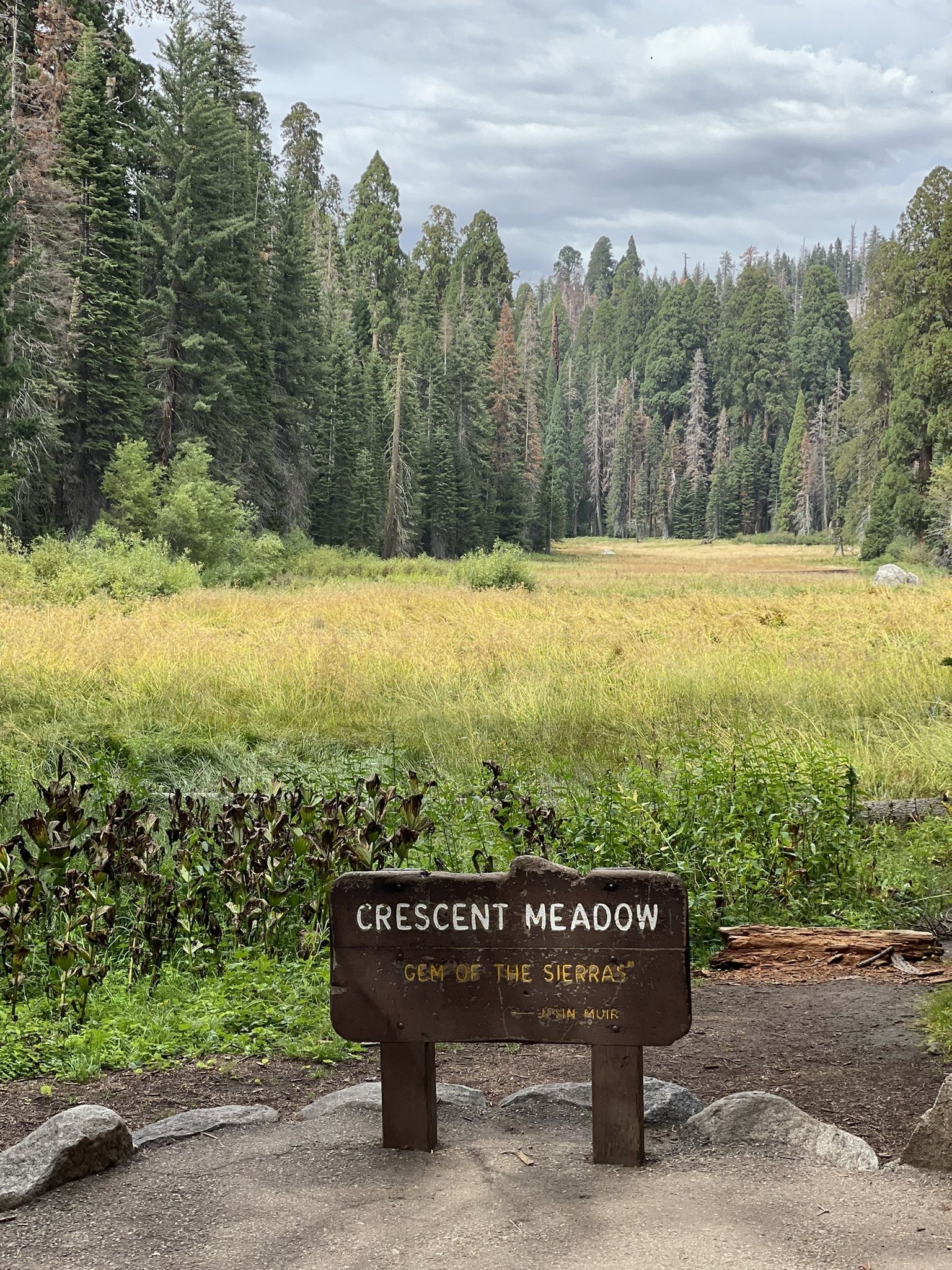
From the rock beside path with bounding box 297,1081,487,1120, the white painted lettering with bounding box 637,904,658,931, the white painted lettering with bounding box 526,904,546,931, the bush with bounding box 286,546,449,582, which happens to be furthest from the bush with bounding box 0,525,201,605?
the white painted lettering with bounding box 637,904,658,931

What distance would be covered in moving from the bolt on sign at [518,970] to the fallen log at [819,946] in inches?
116

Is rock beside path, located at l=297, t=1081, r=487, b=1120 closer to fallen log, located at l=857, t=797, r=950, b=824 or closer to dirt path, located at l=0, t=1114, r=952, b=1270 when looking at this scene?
dirt path, located at l=0, t=1114, r=952, b=1270

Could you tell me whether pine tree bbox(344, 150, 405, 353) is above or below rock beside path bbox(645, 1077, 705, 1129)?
above

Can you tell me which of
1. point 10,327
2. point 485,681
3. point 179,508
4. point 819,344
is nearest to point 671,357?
point 819,344

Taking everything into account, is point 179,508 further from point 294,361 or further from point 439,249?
point 439,249

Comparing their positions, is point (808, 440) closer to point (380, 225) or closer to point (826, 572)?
point (380, 225)

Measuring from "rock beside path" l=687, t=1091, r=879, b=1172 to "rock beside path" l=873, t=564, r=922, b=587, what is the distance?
93.3 feet

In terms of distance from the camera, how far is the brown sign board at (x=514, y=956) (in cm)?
343

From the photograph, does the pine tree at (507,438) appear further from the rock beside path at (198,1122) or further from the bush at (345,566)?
the rock beside path at (198,1122)

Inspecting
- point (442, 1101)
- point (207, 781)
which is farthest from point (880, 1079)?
point (207, 781)

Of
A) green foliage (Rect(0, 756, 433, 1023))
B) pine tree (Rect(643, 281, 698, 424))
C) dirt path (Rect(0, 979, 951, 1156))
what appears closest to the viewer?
dirt path (Rect(0, 979, 951, 1156))

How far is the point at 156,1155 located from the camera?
3721 millimetres

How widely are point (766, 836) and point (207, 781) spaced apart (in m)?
4.79

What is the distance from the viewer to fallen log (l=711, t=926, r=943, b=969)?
20.5 feet
